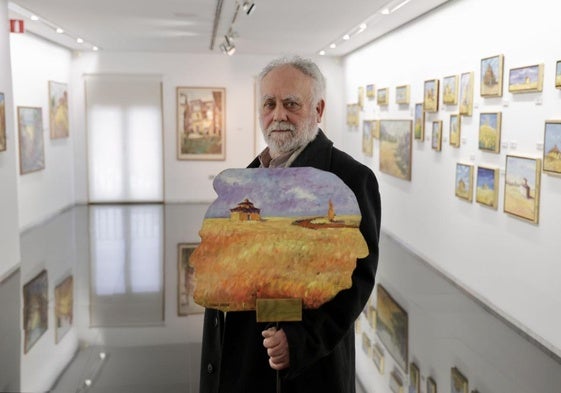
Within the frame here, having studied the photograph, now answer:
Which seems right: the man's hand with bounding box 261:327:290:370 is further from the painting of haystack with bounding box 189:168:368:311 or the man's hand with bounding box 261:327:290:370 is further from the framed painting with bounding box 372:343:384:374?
the framed painting with bounding box 372:343:384:374

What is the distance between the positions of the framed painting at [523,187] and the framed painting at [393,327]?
205cm

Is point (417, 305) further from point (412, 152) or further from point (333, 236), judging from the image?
point (333, 236)

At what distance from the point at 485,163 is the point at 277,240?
7.75 m

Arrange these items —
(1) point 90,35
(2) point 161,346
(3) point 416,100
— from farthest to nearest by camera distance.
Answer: (1) point 90,35 → (3) point 416,100 → (2) point 161,346

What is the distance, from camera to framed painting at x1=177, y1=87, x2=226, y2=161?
2070 centimetres

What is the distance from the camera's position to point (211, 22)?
14094 mm

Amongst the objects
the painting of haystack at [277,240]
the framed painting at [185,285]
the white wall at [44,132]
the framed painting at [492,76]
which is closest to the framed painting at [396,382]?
the framed painting at [185,285]

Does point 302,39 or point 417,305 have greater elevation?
point 302,39

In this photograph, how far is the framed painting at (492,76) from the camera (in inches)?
345

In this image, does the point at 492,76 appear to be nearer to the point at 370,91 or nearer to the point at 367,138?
the point at 370,91

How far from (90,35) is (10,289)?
30.0ft

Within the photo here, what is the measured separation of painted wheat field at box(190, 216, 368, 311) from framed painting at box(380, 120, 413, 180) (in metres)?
11.3

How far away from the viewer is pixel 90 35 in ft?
54.3

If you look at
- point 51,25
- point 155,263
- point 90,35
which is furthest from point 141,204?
point 155,263
